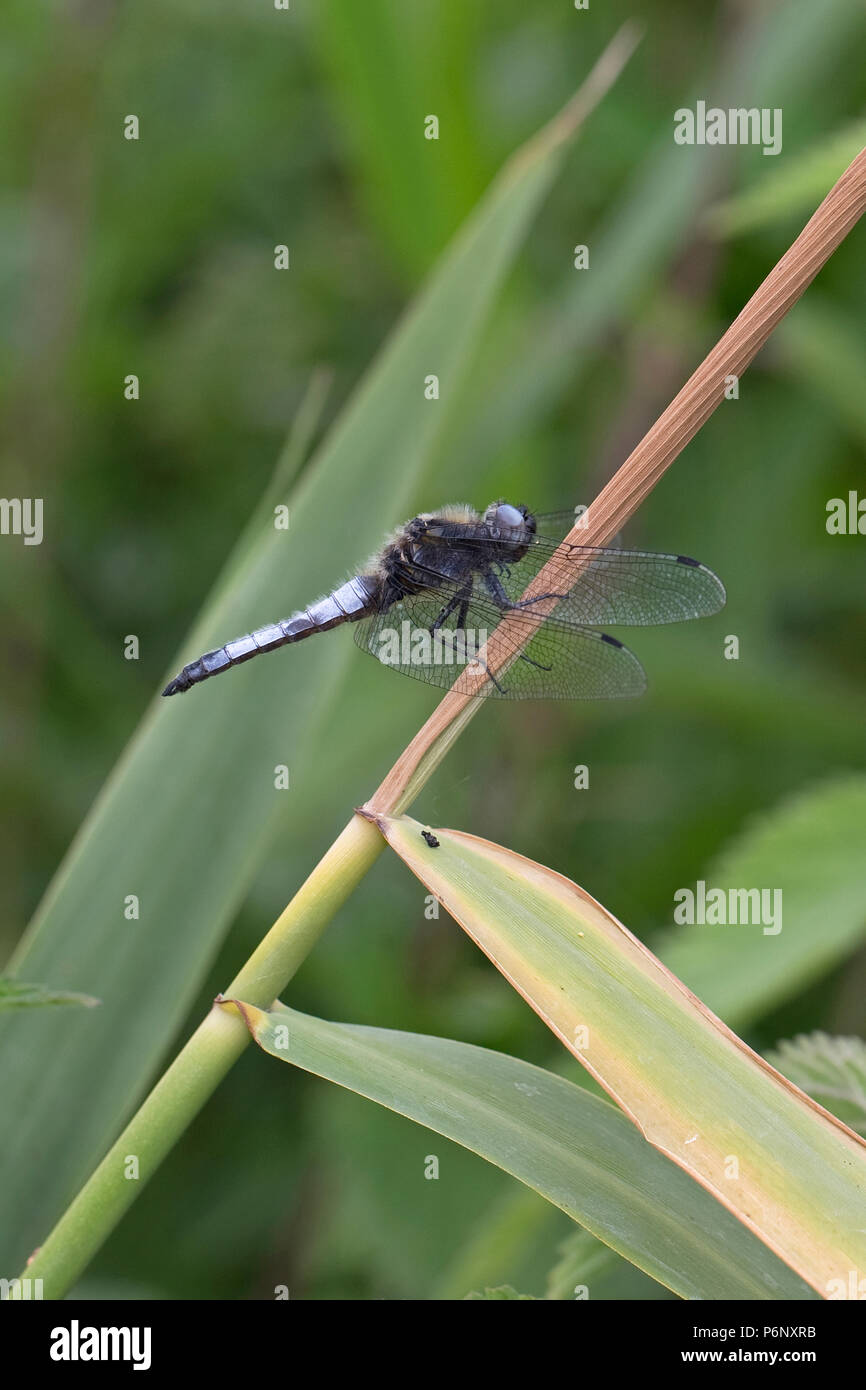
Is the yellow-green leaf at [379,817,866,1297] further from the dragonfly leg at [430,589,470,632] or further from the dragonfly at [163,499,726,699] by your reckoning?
the dragonfly leg at [430,589,470,632]

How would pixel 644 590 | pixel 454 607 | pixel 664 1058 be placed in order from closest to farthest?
pixel 664 1058 < pixel 644 590 < pixel 454 607

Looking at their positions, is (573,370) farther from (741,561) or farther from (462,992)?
(462,992)

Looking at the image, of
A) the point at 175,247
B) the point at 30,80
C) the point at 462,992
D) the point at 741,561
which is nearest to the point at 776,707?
the point at 741,561

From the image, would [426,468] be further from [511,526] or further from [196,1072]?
[196,1072]

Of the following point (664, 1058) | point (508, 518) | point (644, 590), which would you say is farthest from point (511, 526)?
point (664, 1058)

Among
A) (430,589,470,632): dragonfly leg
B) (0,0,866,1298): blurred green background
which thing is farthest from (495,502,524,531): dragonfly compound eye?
(0,0,866,1298): blurred green background
